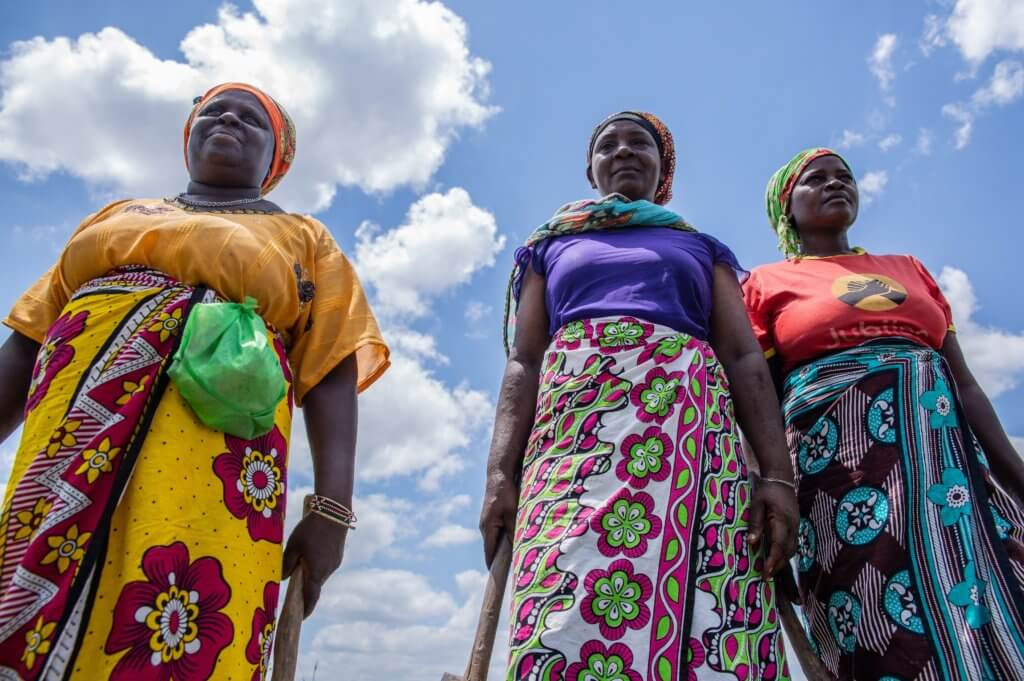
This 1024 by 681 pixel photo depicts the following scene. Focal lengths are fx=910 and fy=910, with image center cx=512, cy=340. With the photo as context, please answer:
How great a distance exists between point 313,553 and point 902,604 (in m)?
1.79

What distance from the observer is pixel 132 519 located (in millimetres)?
2260

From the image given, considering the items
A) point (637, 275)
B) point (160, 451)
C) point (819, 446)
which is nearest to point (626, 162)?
point (637, 275)

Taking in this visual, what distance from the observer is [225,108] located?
11.5ft

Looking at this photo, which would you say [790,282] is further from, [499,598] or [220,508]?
[220,508]

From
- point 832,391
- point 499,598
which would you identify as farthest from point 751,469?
point 499,598

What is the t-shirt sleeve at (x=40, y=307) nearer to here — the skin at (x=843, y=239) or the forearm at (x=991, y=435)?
the skin at (x=843, y=239)

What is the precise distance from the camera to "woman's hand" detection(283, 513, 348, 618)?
2658mm

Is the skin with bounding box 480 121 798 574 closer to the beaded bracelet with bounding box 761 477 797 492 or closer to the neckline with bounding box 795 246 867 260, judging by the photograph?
the beaded bracelet with bounding box 761 477 797 492

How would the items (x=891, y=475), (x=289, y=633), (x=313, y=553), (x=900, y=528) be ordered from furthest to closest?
1. (x=891, y=475)
2. (x=900, y=528)
3. (x=313, y=553)
4. (x=289, y=633)

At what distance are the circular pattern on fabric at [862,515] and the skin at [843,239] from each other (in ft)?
2.29

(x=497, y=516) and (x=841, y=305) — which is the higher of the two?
(x=841, y=305)

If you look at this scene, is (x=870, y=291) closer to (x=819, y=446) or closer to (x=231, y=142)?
(x=819, y=446)

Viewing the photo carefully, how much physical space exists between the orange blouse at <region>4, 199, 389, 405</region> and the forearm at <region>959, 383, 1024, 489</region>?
7.67 feet

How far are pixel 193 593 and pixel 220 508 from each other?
0.75 feet
